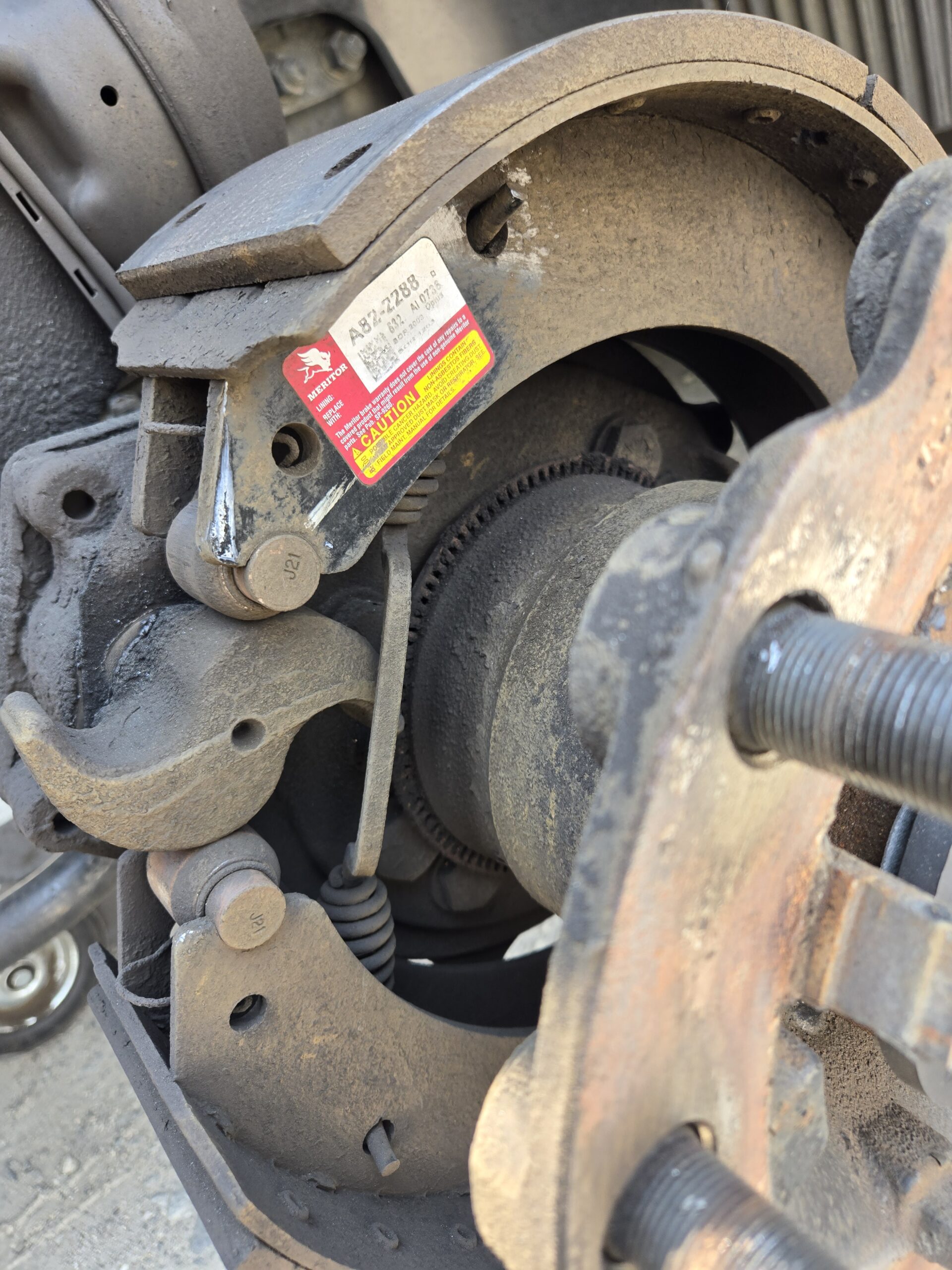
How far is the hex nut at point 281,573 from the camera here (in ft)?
2.55

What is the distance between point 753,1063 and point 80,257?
97 cm

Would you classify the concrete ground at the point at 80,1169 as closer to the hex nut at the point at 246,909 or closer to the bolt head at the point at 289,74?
the hex nut at the point at 246,909

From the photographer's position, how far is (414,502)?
0.88m

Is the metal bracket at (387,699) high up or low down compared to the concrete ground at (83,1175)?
up

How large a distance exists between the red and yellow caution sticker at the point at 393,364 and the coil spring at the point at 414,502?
0.06 meters

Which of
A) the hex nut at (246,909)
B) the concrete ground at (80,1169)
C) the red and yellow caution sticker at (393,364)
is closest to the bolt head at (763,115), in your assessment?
the red and yellow caution sticker at (393,364)

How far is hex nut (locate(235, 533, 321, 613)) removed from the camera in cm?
78

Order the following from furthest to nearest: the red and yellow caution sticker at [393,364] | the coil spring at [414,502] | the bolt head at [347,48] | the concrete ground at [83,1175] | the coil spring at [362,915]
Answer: the concrete ground at [83,1175]
the bolt head at [347,48]
the coil spring at [362,915]
the coil spring at [414,502]
the red and yellow caution sticker at [393,364]

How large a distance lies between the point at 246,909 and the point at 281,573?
0.27 meters

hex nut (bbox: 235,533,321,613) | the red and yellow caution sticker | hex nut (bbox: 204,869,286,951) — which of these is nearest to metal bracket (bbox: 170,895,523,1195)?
hex nut (bbox: 204,869,286,951)

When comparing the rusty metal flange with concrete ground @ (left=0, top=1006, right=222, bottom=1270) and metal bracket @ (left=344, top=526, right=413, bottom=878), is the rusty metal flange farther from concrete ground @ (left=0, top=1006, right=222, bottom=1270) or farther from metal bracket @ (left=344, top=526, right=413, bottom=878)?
concrete ground @ (left=0, top=1006, right=222, bottom=1270)

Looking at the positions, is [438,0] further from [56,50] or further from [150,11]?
[56,50]

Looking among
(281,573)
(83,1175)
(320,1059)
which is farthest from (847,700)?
(83,1175)

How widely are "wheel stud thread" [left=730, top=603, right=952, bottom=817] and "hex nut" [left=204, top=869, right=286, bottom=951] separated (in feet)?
1.70
